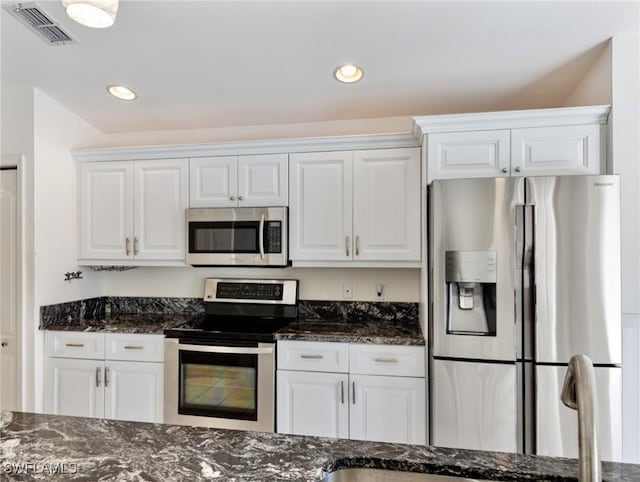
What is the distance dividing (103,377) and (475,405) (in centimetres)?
237

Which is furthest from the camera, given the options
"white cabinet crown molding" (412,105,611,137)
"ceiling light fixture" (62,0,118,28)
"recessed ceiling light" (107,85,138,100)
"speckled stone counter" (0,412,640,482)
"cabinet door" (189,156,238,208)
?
"cabinet door" (189,156,238,208)

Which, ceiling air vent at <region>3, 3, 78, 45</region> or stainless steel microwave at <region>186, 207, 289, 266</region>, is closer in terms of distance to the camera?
ceiling air vent at <region>3, 3, 78, 45</region>

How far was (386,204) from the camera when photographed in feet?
8.57

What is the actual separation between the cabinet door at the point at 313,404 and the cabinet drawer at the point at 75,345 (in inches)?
50.9

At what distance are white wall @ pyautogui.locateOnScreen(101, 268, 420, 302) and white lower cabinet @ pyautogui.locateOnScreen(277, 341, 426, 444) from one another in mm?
655

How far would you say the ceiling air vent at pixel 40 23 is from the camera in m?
2.00

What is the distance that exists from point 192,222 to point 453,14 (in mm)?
2055

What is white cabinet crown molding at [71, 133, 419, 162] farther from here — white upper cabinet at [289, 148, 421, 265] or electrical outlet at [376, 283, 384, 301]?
electrical outlet at [376, 283, 384, 301]

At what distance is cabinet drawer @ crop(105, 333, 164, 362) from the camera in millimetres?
2662

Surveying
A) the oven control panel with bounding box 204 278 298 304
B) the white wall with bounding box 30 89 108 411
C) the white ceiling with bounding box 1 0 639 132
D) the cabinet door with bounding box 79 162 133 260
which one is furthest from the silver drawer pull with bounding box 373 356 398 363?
the white wall with bounding box 30 89 108 411

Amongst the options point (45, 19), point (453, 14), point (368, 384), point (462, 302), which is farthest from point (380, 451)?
point (45, 19)

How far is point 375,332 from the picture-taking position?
2564mm

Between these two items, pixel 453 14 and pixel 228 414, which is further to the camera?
pixel 228 414

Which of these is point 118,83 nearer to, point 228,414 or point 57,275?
point 57,275
